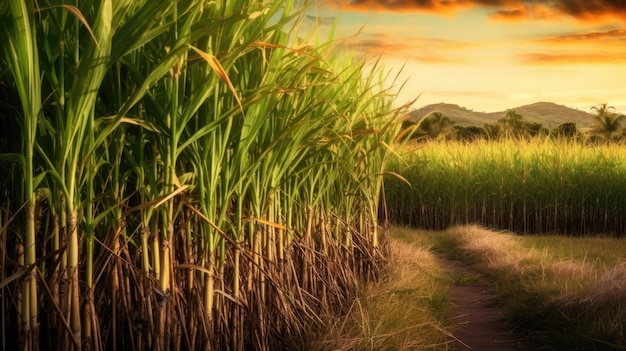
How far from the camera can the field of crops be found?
33.2 feet

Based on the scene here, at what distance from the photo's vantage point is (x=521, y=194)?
10203mm

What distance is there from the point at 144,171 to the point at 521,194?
345 inches

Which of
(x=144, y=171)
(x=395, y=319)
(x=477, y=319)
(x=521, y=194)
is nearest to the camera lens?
(x=144, y=171)

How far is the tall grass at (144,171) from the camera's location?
1750mm

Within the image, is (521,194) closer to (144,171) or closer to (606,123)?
(144,171)

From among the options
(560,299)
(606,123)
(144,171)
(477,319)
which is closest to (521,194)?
(477,319)

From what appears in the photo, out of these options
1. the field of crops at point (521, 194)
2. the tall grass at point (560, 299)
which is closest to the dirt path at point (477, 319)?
the tall grass at point (560, 299)

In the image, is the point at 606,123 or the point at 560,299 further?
the point at 606,123

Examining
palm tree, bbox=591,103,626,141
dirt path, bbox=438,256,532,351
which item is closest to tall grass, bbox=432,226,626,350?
dirt path, bbox=438,256,532,351

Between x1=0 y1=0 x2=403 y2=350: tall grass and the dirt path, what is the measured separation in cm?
122

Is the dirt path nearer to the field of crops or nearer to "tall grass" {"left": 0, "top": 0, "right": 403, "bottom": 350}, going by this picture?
"tall grass" {"left": 0, "top": 0, "right": 403, "bottom": 350}

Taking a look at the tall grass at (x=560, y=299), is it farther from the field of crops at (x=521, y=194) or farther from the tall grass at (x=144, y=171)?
the field of crops at (x=521, y=194)

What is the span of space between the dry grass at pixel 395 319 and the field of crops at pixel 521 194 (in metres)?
5.14

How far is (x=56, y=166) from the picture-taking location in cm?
180
